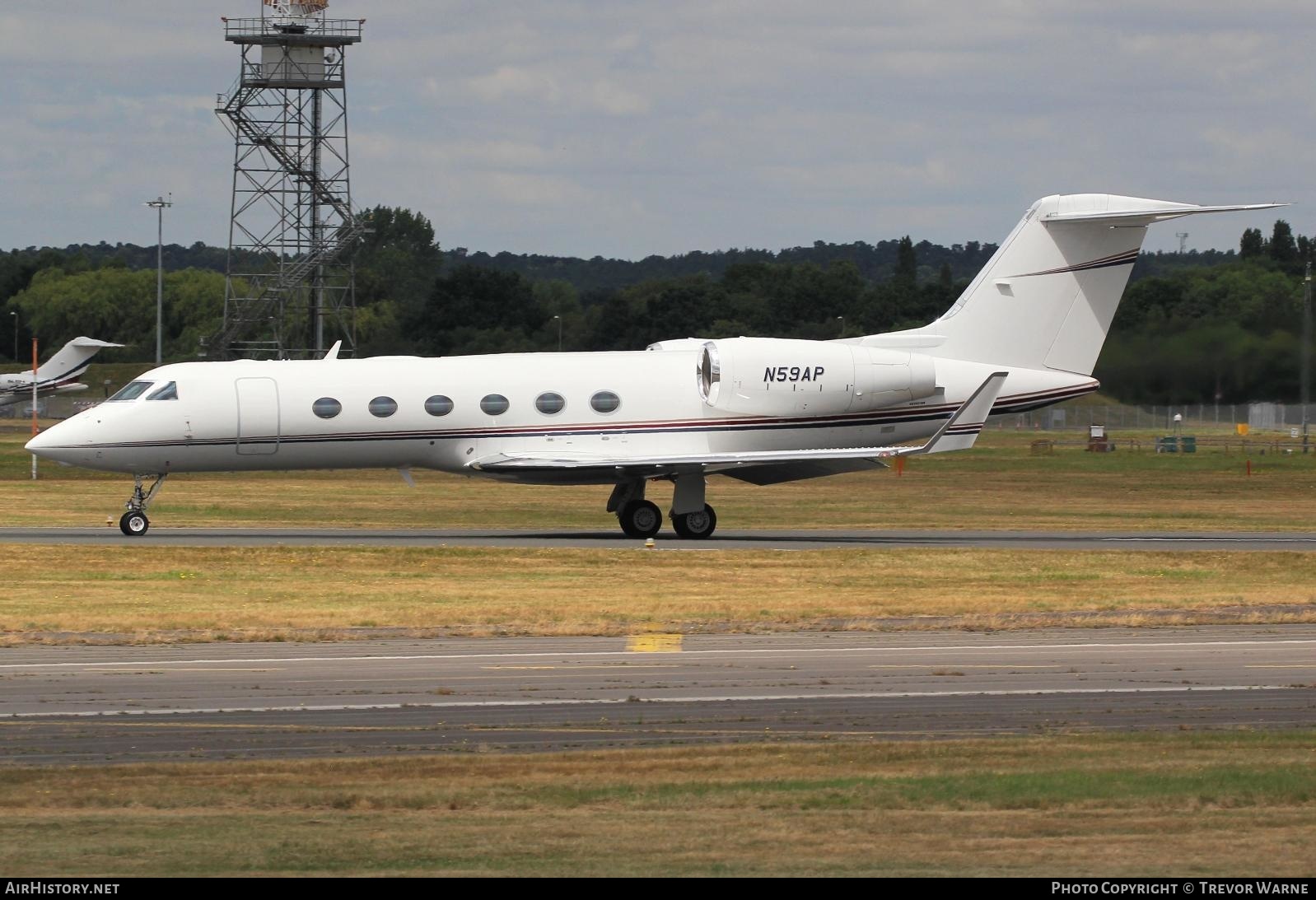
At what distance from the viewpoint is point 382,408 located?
3056 centimetres

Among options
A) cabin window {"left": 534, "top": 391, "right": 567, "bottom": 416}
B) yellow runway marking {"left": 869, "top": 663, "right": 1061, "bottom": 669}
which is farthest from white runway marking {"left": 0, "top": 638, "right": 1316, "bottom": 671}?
cabin window {"left": 534, "top": 391, "right": 567, "bottom": 416}

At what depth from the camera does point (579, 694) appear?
51.4 feet

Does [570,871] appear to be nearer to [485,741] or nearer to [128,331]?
[485,741]

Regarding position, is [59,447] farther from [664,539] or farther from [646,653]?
[646,653]

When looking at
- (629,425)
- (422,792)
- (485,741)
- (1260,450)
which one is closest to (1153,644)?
(485,741)

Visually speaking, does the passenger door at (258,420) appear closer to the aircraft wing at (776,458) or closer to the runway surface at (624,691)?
the aircraft wing at (776,458)

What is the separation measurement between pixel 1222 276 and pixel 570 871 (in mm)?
52561

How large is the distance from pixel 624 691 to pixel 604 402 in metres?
15.7

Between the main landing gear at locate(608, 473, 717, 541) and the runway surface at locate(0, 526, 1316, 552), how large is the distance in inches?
10.0

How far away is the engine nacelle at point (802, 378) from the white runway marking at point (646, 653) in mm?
12537

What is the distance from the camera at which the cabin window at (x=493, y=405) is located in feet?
101

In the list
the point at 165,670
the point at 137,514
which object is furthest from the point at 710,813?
the point at 137,514

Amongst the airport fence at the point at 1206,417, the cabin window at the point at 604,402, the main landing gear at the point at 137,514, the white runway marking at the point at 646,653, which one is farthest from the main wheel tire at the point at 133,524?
the airport fence at the point at 1206,417

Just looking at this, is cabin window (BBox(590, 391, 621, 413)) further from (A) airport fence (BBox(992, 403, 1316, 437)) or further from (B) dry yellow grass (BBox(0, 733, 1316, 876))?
(B) dry yellow grass (BBox(0, 733, 1316, 876))
